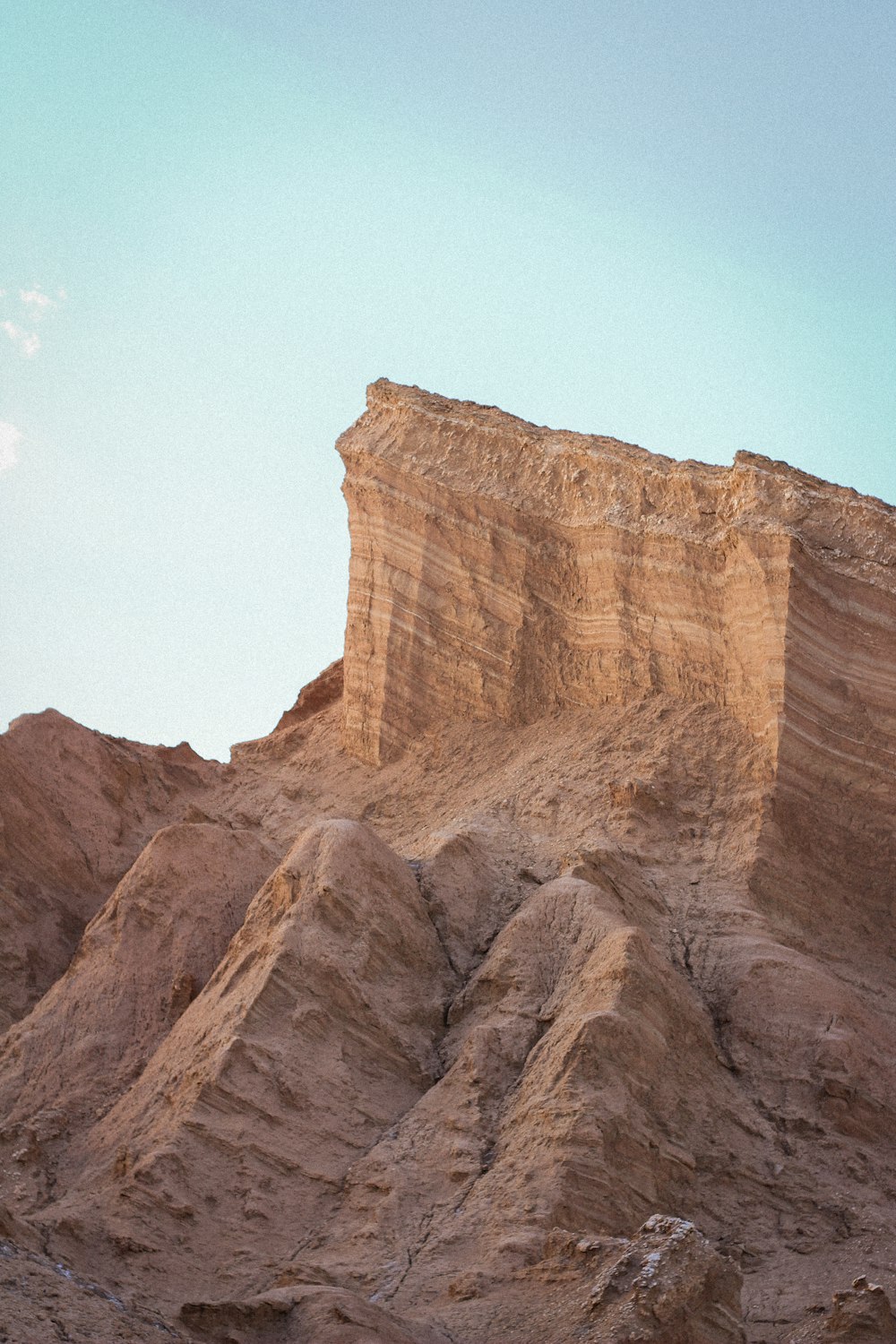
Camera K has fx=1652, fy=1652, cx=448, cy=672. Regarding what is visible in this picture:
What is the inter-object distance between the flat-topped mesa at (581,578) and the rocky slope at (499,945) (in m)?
0.04

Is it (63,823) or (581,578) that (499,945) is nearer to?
(581,578)

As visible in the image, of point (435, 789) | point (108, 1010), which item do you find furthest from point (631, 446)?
point (108, 1010)

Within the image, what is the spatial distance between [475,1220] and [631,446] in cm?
1119

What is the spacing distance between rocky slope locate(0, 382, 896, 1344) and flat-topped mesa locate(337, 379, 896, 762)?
0.15ft

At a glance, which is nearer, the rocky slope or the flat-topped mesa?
the rocky slope

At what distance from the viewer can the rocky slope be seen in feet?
40.0

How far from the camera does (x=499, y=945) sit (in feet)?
50.7

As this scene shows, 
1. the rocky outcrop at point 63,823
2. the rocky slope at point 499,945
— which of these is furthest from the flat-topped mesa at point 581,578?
the rocky outcrop at point 63,823

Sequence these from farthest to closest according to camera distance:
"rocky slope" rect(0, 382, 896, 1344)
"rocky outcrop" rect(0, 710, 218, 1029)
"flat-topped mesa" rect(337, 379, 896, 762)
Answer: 1. "flat-topped mesa" rect(337, 379, 896, 762)
2. "rocky outcrop" rect(0, 710, 218, 1029)
3. "rocky slope" rect(0, 382, 896, 1344)

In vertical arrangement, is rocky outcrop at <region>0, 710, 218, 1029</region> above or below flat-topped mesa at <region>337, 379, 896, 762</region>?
below

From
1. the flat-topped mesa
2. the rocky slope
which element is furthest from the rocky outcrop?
the flat-topped mesa

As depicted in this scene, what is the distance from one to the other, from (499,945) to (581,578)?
6450 mm

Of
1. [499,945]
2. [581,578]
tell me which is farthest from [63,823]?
[499,945]

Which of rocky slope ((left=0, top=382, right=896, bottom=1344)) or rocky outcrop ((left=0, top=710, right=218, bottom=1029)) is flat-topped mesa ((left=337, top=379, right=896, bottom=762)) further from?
rocky outcrop ((left=0, top=710, right=218, bottom=1029))
